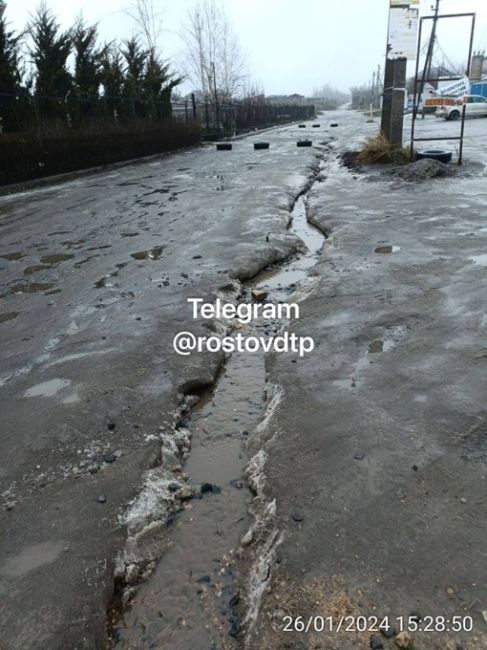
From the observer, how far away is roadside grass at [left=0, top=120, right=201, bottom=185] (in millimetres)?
12859

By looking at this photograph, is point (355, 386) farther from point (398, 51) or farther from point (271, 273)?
point (398, 51)

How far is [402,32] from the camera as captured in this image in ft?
37.7

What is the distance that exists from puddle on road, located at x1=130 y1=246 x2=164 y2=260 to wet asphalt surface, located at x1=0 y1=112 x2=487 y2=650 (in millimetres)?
54

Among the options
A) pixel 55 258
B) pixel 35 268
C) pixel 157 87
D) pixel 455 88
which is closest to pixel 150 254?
pixel 55 258

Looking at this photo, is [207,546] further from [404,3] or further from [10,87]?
[10,87]

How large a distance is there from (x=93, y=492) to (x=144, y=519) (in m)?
0.31

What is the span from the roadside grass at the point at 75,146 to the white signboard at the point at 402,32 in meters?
8.81

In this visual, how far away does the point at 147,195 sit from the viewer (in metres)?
11.0

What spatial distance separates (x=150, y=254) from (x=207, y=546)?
15.2 ft

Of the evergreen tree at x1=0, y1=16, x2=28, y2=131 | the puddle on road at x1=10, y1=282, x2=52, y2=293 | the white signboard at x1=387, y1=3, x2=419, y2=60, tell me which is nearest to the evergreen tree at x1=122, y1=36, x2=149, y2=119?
the evergreen tree at x1=0, y1=16, x2=28, y2=131

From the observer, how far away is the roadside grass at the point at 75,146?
12.9 metres

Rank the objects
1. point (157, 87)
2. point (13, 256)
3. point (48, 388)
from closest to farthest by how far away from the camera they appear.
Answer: point (48, 388) → point (13, 256) → point (157, 87)

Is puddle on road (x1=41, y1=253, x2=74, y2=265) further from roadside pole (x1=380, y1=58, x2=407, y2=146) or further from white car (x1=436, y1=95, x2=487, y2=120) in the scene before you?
white car (x1=436, y1=95, x2=487, y2=120)

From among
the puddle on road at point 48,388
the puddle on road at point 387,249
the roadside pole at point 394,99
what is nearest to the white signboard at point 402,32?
the roadside pole at point 394,99
